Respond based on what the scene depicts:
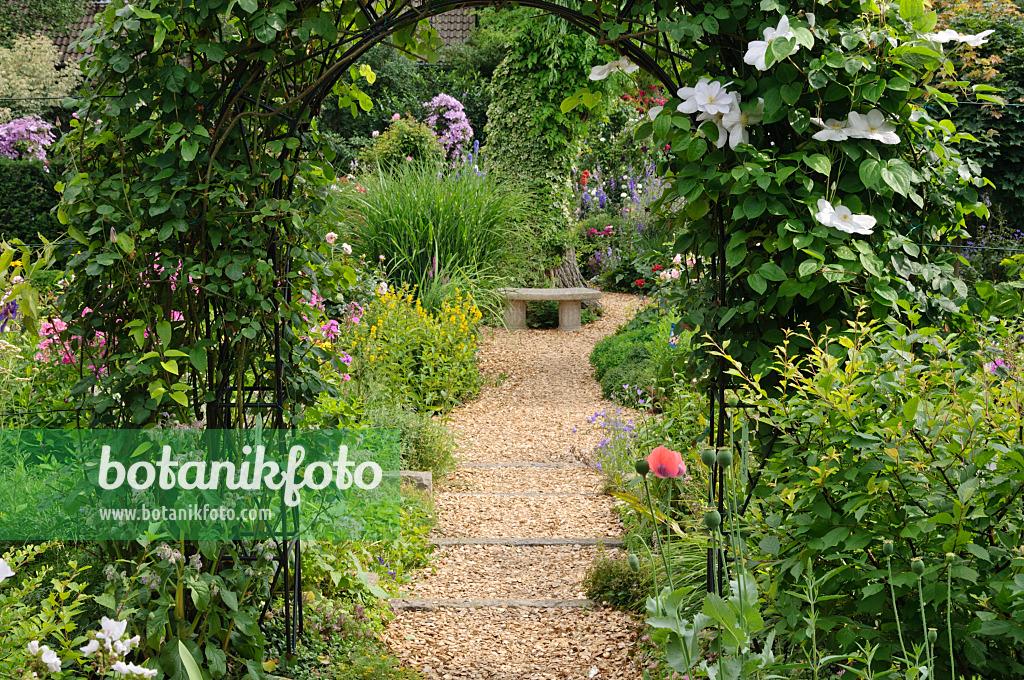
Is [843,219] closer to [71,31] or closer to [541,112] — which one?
[541,112]

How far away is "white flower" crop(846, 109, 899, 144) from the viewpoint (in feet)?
6.42

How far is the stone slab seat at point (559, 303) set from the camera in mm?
7508

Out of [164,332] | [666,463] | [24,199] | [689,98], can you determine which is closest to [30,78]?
[24,199]

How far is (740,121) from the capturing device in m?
2.02

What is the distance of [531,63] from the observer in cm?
779

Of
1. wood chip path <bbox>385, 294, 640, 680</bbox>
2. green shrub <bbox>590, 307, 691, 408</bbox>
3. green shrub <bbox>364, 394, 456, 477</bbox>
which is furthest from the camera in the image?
green shrub <bbox>590, 307, 691, 408</bbox>

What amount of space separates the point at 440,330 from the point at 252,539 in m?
3.19

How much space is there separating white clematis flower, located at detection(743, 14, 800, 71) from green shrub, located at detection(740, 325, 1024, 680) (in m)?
0.73

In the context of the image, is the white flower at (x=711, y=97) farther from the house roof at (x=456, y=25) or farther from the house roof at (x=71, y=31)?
the house roof at (x=456, y=25)

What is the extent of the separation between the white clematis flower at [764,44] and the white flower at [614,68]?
45 cm

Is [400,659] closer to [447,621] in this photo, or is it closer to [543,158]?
[447,621]

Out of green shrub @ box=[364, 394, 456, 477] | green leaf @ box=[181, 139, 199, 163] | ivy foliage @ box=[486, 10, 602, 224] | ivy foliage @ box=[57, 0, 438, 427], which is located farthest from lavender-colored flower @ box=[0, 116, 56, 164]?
green leaf @ box=[181, 139, 199, 163]

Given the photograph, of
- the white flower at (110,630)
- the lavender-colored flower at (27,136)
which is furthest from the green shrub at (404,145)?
the white flower at (110,630)

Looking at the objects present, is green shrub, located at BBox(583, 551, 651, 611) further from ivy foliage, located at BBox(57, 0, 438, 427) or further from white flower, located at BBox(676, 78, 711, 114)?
white flower, located at BBox(676, 78, 711, 114)
